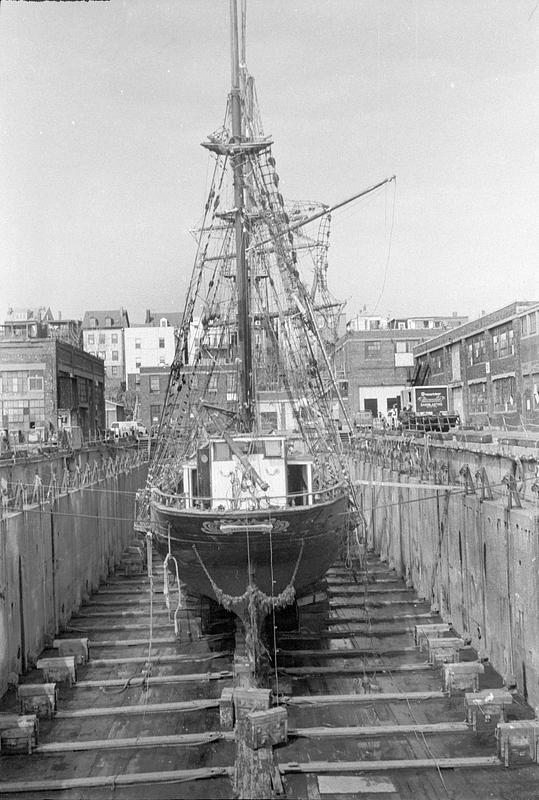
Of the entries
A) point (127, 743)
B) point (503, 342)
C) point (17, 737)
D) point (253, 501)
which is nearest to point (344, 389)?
point (503, 342)

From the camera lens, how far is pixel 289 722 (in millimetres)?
14867

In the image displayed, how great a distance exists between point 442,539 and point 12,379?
41.2 m

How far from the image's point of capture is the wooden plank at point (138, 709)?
49.5 feet

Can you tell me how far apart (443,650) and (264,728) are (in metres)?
6.18

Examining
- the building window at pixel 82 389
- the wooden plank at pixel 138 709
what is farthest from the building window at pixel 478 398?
the wooden plank at pixel 138 709

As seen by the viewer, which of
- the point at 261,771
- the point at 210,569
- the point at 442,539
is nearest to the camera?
the point at 261,771

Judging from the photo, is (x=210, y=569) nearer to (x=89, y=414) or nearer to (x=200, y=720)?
(x=200, y=720)

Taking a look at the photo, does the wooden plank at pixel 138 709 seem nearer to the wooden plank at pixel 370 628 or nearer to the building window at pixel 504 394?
the wooden plank at pixel 370 628

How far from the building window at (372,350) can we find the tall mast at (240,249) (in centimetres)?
4985

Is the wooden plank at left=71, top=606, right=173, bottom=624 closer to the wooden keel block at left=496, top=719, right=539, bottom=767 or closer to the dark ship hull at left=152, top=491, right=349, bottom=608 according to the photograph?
the dark ship hull at left=152, top=491, right=349, bottom=608

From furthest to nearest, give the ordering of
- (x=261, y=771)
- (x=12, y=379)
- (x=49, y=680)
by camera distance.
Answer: (x=12, y=379)
(x=49, y=680)
(x=261, y=771)

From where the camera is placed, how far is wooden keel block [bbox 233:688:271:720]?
1434 cm

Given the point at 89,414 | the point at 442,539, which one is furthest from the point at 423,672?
the point at 89,414

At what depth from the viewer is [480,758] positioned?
12.9m
